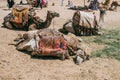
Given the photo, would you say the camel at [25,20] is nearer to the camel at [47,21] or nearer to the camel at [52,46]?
the camel at [47,21]

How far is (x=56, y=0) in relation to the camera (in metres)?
31.3

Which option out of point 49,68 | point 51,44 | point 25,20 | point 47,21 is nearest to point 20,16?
point 25,20

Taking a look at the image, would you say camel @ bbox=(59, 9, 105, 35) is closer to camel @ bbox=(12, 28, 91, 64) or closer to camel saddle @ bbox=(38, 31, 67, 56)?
camel @ bbox=(12, 28, 91, 64)

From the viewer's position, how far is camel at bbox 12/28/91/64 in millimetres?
12969

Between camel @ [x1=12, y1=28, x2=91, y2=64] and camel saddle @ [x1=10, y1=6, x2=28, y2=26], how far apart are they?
3814 millimetres

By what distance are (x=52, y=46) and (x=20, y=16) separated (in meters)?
4.96

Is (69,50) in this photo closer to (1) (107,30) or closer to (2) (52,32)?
(2) (52,32)

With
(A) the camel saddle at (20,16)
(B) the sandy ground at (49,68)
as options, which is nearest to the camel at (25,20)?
(A) the camel saddle at (20,16)

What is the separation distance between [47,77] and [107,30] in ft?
27.8

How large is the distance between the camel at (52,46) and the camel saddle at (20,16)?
12.5 ft

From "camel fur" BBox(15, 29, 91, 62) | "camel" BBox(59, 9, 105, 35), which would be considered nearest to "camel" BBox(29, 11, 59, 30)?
"camel" BBox(59, 9, 105, 35)

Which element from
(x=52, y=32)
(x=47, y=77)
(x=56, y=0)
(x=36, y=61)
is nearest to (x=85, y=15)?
(x=52, y=32)

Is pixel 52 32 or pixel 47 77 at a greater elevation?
pixel 52 32

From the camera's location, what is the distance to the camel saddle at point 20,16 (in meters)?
17.7
